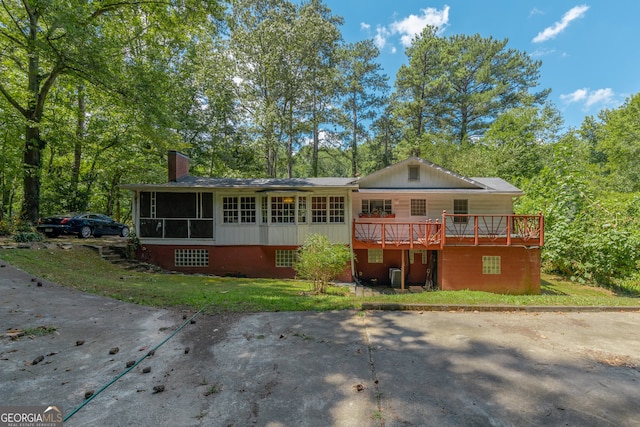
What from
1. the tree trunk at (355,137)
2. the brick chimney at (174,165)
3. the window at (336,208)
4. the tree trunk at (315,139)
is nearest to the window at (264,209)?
the window at (336,208)

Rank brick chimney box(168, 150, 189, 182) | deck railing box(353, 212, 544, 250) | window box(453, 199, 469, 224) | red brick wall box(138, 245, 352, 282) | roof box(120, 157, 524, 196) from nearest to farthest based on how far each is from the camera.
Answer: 1. deck railing box(353, 212, 544, 250)
2. roof box(120, 157, 524, 196)
3. red brick wall box(138, 245, 352, 282)
4. brick chimney box(168, 150, 189, 182)
5. window box(453, 199, 469, 224)

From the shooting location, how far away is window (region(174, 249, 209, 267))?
12.7m

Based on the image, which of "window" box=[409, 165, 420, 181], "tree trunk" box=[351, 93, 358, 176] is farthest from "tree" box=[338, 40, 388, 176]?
"window" box=[409, 165, 420, 181]

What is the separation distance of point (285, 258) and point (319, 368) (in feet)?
31.0

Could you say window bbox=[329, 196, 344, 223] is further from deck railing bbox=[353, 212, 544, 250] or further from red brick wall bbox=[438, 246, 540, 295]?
red brick wall bbox=[438, 246, 540, 295]

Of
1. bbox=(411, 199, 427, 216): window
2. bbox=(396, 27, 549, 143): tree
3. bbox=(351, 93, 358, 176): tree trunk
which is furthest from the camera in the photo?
bbox=(351, 93, 358, 176): tree trunk

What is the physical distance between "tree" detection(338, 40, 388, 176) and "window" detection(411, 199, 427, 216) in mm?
15253

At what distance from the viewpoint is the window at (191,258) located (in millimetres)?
12688

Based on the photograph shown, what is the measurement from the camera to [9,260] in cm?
809

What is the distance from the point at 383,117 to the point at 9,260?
30611 mm

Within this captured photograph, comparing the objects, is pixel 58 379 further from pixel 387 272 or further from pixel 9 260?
pixel 387 272

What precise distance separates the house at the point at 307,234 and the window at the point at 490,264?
4cm

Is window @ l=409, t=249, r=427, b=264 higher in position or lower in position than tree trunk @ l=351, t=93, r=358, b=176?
lower

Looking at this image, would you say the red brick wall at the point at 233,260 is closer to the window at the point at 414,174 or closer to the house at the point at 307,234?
the house at the point at 307,234
